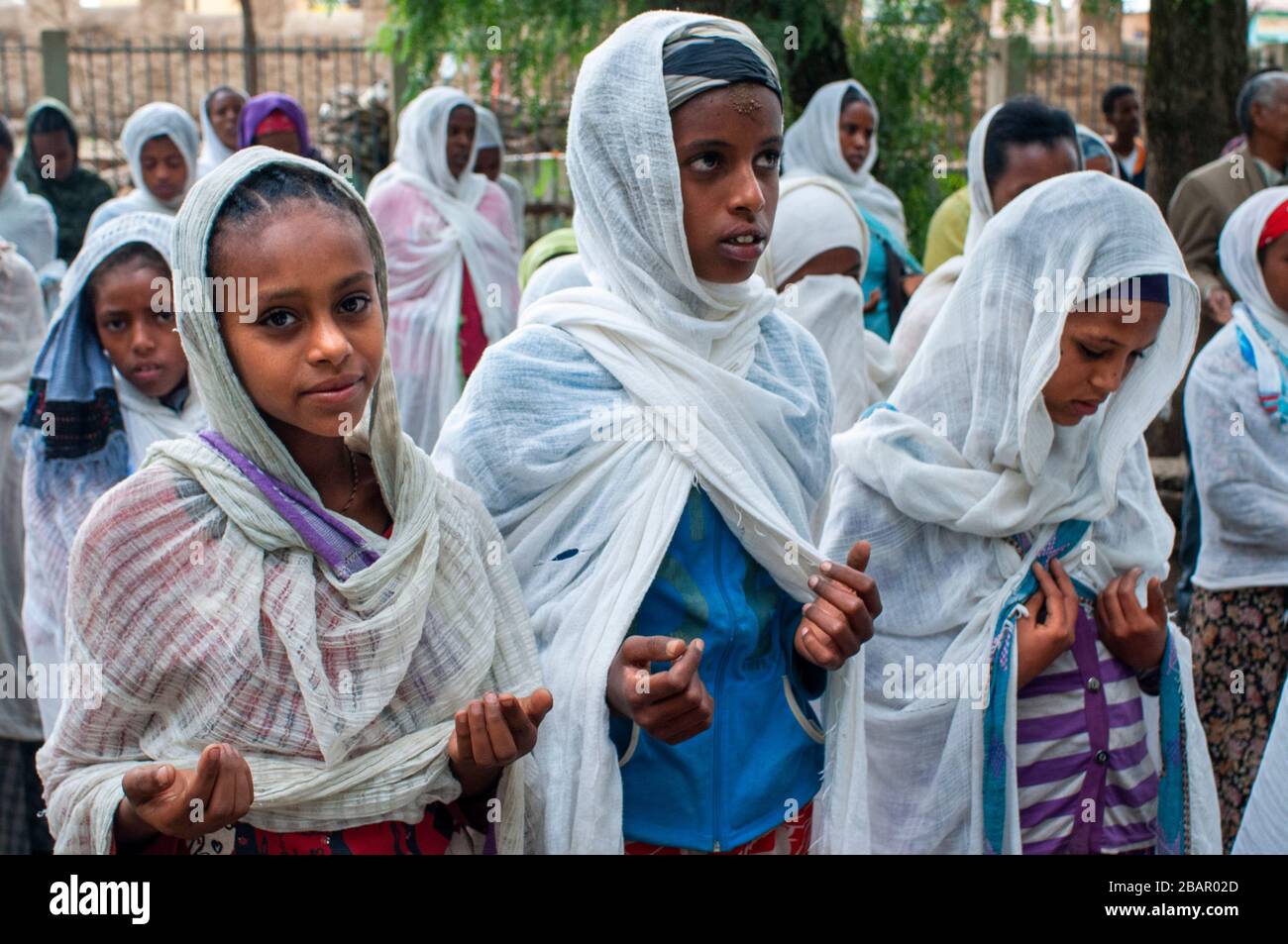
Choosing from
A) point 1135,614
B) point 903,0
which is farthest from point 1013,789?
point 903,0

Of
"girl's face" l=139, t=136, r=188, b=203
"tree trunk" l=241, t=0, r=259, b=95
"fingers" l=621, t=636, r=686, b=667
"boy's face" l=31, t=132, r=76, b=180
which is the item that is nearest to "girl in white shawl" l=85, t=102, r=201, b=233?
"girl's face" l=139, t=136, r=188, b=203

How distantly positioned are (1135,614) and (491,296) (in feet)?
16.4

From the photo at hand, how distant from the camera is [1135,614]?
9.72 ft

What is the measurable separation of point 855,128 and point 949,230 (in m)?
1.02

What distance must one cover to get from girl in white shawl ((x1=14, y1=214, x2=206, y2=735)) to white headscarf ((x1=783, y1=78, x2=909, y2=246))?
13.7 feet

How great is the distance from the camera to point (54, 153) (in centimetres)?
877

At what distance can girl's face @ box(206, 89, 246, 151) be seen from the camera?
935 centimetres

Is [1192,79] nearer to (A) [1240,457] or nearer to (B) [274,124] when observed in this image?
(B) [274,124]

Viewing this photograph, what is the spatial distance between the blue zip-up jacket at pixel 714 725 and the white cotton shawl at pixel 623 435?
6 centimetres

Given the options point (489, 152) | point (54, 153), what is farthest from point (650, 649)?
point (54, 153)

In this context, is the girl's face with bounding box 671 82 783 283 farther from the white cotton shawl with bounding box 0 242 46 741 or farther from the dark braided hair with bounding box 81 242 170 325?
the white cotton shawl with bounding box 0 242 46 741

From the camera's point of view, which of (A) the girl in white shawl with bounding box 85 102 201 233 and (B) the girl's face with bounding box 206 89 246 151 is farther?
(B) the girl's face with bounding box 206 89 246 151

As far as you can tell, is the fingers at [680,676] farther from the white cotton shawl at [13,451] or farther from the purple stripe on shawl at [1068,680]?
the white cotton shawl at [13,451]
